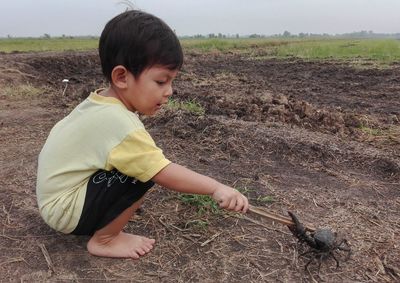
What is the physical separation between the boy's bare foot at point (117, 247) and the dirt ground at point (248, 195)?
42 mm

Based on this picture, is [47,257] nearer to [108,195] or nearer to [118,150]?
[108,195]

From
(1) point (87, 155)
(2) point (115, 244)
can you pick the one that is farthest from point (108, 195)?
(2) point (115, 244)

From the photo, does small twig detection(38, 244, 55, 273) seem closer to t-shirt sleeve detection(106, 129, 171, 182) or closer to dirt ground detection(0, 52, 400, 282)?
dirt ground detection(0, 52, 400, 282)

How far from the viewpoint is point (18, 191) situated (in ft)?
9.46

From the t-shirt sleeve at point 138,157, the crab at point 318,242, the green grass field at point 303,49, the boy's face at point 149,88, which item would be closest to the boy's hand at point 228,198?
the t-shirt sleeve at point 138,157

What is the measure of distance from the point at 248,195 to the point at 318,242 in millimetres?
760

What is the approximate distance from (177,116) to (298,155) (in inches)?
53.7

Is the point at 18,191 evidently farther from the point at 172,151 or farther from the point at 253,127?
the point at 253,127

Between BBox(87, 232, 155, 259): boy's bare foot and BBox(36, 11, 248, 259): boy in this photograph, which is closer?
BBox(36, 11, 248, 259): boy

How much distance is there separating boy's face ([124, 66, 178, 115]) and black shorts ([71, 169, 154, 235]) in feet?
1.11

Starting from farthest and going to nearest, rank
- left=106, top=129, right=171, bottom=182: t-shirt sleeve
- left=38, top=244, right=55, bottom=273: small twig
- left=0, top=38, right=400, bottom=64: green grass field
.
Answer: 1. left=0, top=38, right=400, bottom=64: green grass field
2. left=38, top=244, right=55, bottom=273: small twig
3. left=106, top=129, right=171, bottom=182: t-shirt sleeve

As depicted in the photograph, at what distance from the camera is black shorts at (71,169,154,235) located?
190cm

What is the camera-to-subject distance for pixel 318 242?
2.05m

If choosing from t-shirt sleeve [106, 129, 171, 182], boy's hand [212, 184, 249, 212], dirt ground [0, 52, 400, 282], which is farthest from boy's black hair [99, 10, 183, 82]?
dirt ground [0, 52, 400, 282]
